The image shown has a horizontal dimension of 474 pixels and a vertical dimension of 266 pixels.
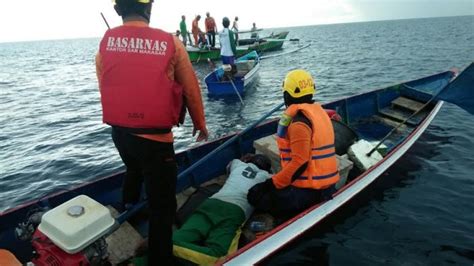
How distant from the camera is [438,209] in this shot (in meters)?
6.83

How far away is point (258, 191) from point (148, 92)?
2360 millimetres

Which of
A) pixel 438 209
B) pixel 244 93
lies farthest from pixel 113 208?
pixel 244 93

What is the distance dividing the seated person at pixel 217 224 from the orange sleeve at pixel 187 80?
5.08ft

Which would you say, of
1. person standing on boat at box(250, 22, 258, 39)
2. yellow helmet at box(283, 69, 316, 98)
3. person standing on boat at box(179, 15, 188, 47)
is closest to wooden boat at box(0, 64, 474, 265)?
yellow helmet at box(283, 69, 316, 98)

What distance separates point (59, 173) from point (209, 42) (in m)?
20.9

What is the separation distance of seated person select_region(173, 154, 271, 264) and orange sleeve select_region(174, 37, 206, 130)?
1.55 m

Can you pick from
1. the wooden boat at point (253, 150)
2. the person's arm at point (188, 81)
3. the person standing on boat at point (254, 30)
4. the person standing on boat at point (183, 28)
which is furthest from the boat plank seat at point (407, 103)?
the person standing on boat at point (254, 30)

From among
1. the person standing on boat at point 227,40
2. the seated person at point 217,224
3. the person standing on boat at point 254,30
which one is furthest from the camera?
the person standing on boat at point 254,30

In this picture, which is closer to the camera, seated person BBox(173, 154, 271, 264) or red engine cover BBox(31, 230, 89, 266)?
red engine cover BBox(31, 230, 89, 266)

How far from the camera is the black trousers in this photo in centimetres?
320

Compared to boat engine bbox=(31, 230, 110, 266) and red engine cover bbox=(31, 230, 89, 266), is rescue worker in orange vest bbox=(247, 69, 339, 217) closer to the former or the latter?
boat engine bbox=(31, 230, 110, 266)

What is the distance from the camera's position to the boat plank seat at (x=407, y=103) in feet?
32.6

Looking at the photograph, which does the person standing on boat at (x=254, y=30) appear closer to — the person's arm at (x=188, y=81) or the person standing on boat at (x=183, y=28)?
the person standing on boat at (x=183, y=28)

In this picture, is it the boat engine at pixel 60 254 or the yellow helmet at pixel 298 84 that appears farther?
the yellow helmet at pixel 298 84
